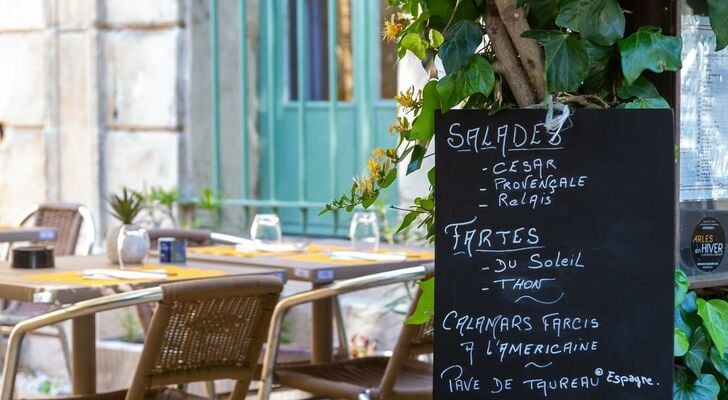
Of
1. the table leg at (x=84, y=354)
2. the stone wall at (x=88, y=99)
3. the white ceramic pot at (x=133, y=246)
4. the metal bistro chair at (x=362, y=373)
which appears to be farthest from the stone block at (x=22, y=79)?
the metal bistro chair at (x=362, y=373)

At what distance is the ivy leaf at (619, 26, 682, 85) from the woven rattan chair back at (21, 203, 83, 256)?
414 cm

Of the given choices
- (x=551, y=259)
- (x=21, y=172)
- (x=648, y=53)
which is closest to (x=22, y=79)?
(x=21, y=172)

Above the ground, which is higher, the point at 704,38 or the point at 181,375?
the point at 704,38

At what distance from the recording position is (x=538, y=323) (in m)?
2.76

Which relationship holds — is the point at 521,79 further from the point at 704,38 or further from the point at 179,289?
the point at 179,289

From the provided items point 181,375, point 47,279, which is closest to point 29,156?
point 47,279

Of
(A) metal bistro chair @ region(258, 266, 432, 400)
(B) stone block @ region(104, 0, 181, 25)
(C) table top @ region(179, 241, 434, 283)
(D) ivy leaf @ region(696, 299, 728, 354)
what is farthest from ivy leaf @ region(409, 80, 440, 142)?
(B) stone block @ region(104, 0, 181, 25)

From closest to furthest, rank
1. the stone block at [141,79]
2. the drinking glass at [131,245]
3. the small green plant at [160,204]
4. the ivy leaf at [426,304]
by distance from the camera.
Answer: the ivy leaf at [426,304] < the drinking glass at [131,245] < the small green plant at [160,204] < the stone block at [141,79]

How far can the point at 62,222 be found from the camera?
6570 millimetres

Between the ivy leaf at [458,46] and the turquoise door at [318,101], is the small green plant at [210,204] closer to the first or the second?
the turquoise door at [318,101]

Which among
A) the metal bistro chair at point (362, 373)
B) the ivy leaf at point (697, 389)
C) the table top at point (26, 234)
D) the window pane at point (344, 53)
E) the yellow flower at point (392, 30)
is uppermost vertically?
the window pane at point (344, 53)

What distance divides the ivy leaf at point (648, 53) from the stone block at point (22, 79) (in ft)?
18.9

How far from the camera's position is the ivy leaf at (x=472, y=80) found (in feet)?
8.94

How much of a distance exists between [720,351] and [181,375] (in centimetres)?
170
